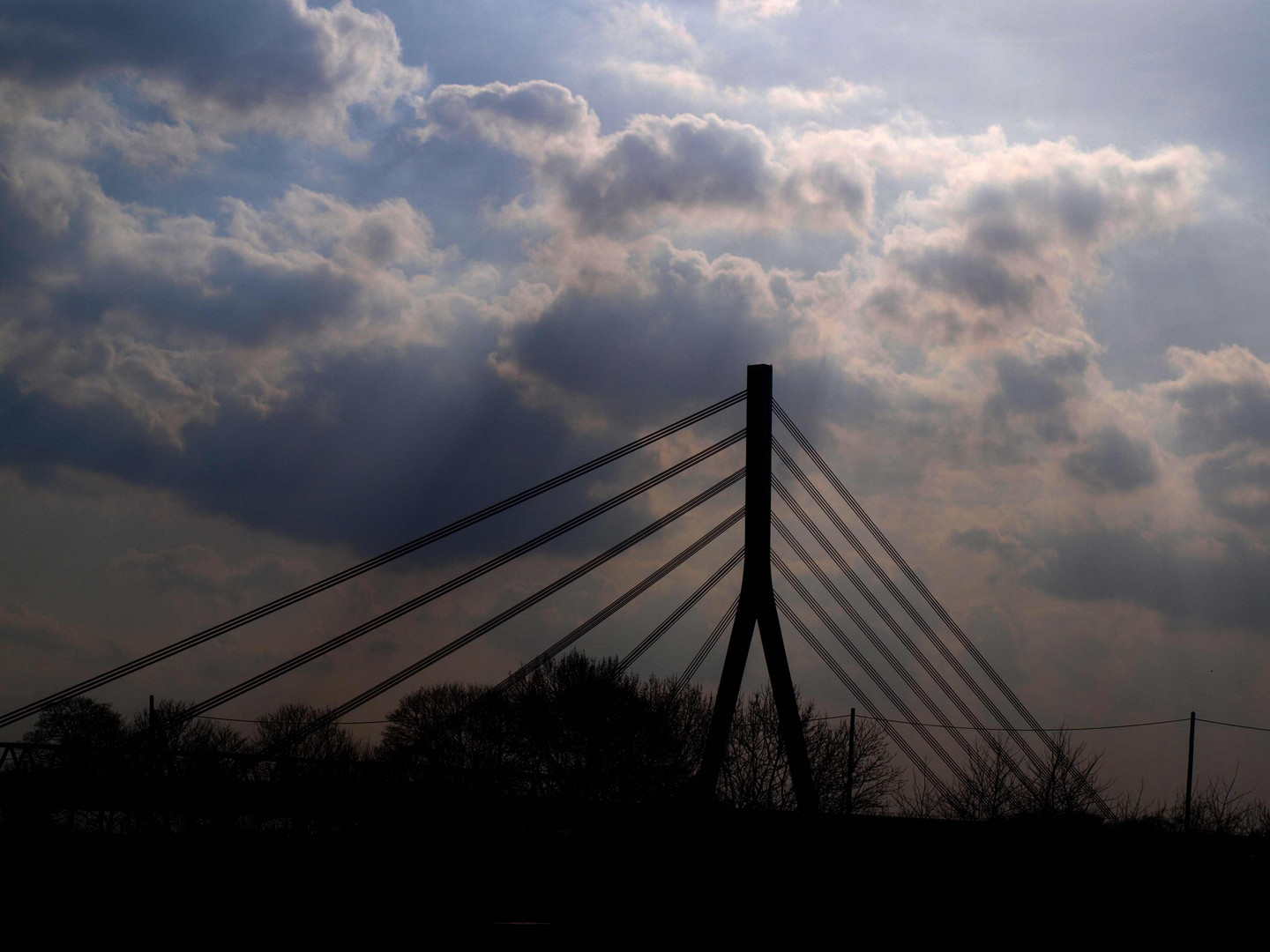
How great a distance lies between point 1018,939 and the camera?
16375 mm

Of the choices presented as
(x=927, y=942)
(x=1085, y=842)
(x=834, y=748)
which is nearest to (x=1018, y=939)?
(x=927, y=942)

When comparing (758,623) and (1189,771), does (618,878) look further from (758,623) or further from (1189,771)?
(1189,771)

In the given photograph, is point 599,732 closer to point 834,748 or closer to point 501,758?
point 501,758

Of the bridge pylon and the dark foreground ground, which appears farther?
the bridge pylon

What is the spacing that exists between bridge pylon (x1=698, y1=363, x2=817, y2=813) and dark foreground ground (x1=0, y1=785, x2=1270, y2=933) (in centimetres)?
105

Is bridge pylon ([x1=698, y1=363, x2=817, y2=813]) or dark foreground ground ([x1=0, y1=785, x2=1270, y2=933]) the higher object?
bridge pylon ([x1=698, y1=363, x2=817, y2=813])

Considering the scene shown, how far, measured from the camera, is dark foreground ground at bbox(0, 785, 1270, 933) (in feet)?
52.2

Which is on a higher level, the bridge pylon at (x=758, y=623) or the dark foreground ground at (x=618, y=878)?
the bridge pylon at (x=758, y=623)

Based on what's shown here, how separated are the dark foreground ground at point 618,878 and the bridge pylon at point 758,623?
3.46 ft

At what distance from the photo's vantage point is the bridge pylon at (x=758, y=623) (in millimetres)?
20531

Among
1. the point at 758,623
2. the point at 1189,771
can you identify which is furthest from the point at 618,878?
the point at 1189,771

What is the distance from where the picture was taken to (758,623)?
2111 centimetres

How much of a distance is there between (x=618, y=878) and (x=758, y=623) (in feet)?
18.2

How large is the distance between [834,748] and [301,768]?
2195 cm
